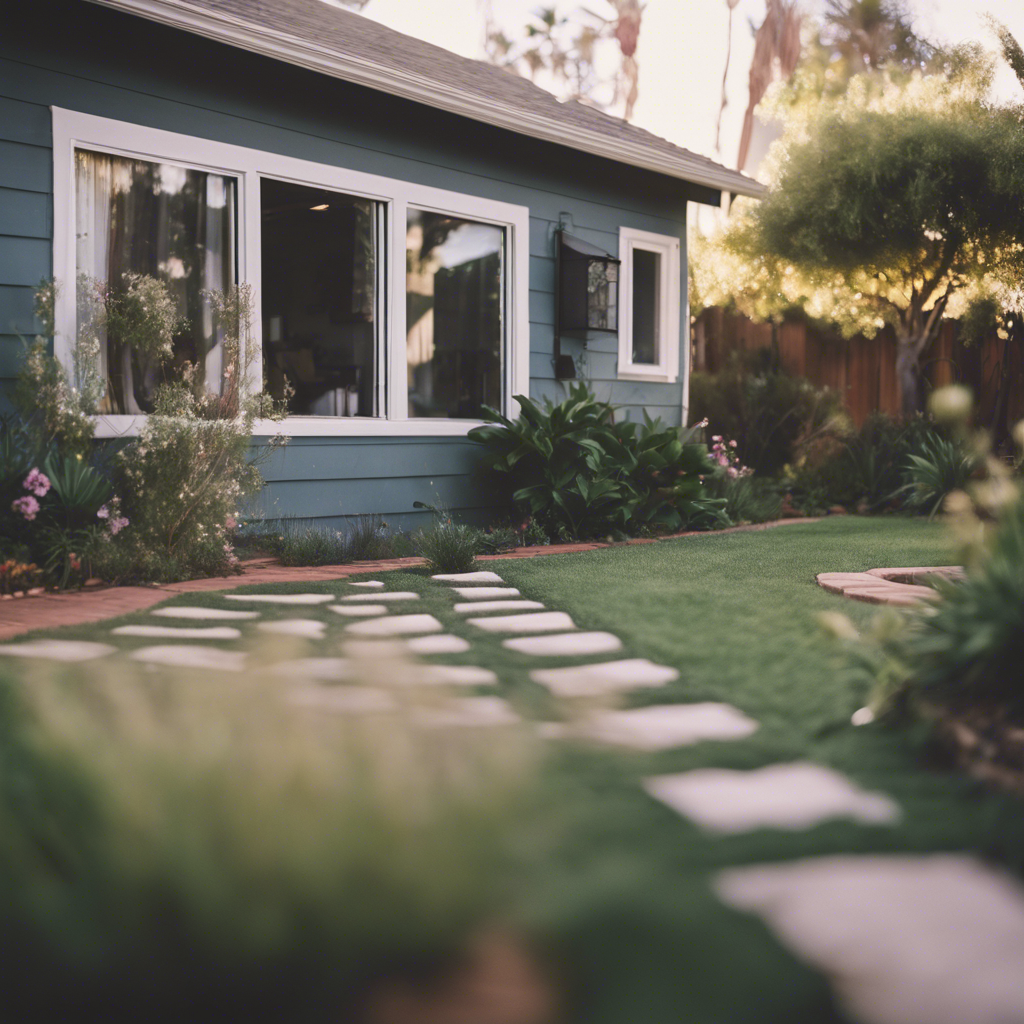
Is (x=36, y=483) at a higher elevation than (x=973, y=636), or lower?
higher

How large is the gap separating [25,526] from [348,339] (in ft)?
9.55

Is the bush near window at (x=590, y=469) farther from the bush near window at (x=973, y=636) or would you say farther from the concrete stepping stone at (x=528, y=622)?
the bush near window at (x=973, y=636)

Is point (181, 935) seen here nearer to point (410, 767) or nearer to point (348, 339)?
point (410, 767)

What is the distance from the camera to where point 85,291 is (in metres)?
4.44

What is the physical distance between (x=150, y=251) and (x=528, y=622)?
2874 mm

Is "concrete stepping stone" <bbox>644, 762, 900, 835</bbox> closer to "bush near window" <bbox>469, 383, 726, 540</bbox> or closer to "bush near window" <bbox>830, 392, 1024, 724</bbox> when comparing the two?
"bush near window" <bbox>830, 392, 1024, 724</bbox>

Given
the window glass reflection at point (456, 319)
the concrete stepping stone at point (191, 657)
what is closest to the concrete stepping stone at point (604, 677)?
the concrete stepping stone at point (191, 657)

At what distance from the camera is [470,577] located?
4.20m

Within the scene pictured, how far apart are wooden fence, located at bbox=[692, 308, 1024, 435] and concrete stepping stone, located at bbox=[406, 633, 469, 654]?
23.2 feet

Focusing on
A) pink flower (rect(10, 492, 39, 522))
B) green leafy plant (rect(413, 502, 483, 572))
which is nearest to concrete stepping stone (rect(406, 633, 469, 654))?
green leafy plant (rect(413, 502, 483, 572))

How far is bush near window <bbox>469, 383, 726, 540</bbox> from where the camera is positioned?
5.78 meters

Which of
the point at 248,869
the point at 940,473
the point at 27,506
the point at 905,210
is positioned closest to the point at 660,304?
the point at 905,210

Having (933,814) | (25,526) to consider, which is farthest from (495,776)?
(25,526)

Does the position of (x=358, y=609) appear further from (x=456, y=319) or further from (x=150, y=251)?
(x=456, y=319)
